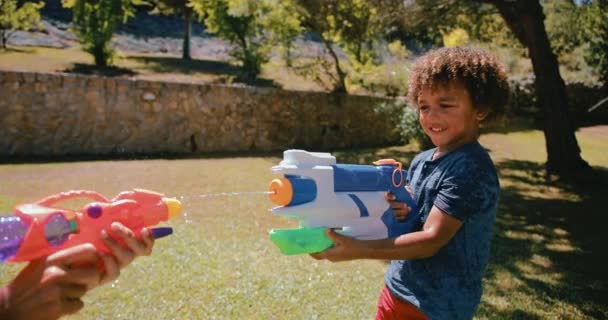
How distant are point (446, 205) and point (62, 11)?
24.7 meters

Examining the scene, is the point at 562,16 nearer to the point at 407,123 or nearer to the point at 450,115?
the point at 407,123

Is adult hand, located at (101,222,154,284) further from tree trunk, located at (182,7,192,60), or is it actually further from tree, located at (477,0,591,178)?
tree trunk, located at (182,7,192,60)

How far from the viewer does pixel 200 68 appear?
18.4m

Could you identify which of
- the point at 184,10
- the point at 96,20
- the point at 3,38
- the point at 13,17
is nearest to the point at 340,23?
the point at 96,20

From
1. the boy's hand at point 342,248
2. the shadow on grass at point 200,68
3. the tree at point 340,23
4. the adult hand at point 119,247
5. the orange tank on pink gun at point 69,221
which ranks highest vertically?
the tree at point 340,23

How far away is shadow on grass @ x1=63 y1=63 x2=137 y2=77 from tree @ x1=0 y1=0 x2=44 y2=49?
2.60m

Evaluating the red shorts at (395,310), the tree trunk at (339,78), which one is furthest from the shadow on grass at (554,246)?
the tree trunk at (339,78)

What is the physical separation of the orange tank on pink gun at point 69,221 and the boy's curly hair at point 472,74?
991mm

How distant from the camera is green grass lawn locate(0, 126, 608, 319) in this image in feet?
11.0

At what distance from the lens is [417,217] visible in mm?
1694

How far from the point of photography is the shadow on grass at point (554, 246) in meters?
3.77

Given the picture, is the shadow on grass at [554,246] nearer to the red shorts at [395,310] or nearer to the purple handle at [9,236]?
the red shorts at [395,310]

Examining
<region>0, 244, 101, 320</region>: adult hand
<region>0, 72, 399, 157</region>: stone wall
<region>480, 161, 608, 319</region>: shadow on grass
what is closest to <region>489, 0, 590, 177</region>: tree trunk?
<region>480, 161, 608, 319</region>: shadow on grass

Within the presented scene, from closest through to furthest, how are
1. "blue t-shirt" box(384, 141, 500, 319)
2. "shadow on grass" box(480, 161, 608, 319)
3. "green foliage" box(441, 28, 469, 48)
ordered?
"blue t-shirt" box(384, 141, 500, 319)
"shadow on grass" box(480, 161, 608, 319)
"green foliage" box(441, 28, 469, 48)
